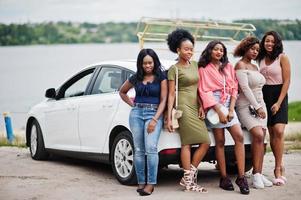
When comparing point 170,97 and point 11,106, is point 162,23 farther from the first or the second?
point 11,106

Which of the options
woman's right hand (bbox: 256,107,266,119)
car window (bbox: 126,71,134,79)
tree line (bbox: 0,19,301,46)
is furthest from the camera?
tree line (bbox: 0,19,301,46)

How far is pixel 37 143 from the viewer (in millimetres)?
10453

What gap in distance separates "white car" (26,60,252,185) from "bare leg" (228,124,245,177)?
8.5 inches

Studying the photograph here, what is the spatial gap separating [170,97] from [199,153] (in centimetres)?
75

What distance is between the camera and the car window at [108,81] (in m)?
8.52

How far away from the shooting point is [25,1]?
125 meters

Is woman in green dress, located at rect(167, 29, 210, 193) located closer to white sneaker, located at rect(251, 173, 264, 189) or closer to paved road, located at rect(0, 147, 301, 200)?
paved road, located at rect(0, 147, 301, 200)

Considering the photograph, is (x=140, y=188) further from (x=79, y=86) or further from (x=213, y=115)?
(x=79, y=86)

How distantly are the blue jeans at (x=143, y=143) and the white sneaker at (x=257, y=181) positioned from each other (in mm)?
1271

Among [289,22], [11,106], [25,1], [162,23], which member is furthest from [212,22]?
[25,1]

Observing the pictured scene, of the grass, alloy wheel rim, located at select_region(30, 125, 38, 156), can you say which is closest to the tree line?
the grass

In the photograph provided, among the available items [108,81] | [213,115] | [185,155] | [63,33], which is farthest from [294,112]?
[63,33]

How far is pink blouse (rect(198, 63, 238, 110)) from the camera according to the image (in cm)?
757

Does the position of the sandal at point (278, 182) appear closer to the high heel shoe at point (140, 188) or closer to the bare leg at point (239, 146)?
the bare leg at point (239, 146)
